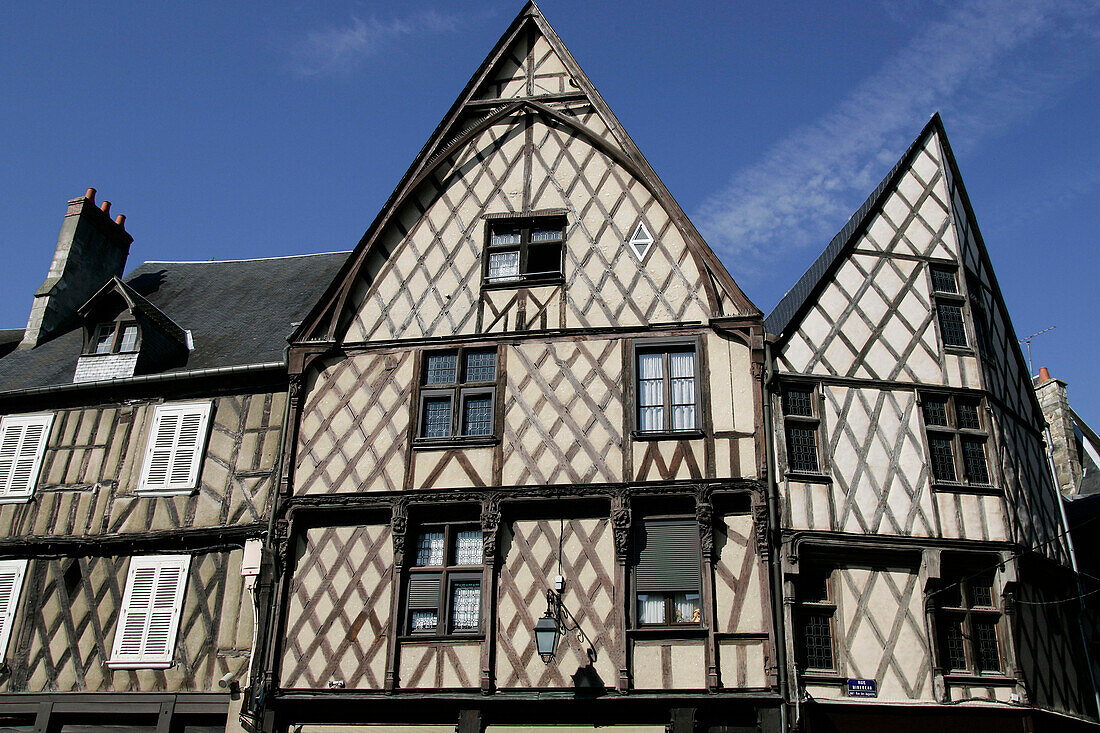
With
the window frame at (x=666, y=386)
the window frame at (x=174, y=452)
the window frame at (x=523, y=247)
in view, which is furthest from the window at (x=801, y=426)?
the window frame at (x=174, y=452)

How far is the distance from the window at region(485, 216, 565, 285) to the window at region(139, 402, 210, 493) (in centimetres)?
433

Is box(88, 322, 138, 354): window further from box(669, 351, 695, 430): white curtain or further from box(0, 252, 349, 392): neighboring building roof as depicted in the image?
box(669, 351, 695, 430): white curtain

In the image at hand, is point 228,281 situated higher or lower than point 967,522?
higher

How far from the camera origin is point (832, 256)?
13.2 meters

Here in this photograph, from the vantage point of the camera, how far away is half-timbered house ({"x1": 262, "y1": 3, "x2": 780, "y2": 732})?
10766 millimetres

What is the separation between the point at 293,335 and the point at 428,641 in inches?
173

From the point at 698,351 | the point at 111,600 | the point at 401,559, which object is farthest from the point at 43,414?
Answer: the point at 698,351

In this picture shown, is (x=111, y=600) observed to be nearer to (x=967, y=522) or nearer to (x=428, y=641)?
(x=428, y=641)

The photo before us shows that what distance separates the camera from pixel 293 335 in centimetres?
1301

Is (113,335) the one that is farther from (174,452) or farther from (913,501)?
(913,501)

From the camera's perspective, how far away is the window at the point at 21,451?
13.5m

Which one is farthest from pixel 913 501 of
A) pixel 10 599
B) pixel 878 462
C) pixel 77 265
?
pixel 77 265

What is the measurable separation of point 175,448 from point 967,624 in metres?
9.99

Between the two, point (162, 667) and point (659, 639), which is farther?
point (162, 667)
